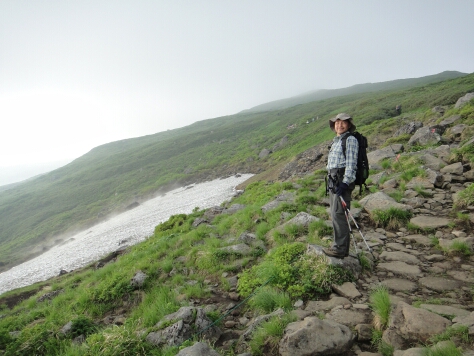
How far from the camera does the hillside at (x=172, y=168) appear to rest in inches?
1752

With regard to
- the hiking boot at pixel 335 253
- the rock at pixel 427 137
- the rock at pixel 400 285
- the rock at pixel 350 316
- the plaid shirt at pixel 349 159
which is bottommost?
the rock at pixel 400 285

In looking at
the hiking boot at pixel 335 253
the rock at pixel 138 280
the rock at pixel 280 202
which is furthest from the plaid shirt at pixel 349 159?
the rock at pixel 138 280

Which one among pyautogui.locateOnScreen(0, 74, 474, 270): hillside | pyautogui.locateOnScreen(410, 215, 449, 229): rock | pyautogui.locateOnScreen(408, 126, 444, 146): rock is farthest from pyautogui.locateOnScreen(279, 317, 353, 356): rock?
pyautogui.locateOnScreen(0, 74, 474, 270): hillside

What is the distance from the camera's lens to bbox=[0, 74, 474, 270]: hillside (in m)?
44.5

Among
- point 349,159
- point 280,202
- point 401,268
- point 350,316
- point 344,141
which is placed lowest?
point 401,268

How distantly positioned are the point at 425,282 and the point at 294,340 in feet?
11.9

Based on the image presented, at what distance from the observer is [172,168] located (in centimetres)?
7275

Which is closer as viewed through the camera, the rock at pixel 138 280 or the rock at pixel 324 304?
the rock at pixel 324 304

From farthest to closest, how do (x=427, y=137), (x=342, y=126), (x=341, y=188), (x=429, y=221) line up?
(x=427, y=137)
(x=429, y=221)
(x=342, y=126)
(x=341, y=188)

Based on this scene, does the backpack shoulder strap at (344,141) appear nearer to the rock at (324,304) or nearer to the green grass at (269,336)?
the rock at (324,304)

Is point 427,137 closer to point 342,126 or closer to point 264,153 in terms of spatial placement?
point 342,126

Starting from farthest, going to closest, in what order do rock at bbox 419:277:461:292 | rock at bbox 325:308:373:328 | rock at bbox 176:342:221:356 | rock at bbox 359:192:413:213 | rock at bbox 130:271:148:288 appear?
rock at bbox 130:271:148:288, rock at bbox 359:192:413:213, rock at bbox 419:277:461:292, rock at bbox 325:308:373:328, rock at bbox 176:342:221:356

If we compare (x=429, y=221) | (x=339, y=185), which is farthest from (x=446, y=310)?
(x=429, y=221)

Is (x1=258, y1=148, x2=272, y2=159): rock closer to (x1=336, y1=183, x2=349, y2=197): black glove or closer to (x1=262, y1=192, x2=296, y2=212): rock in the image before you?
(x1=262, y1=192, x2=296, y2=212): rock
